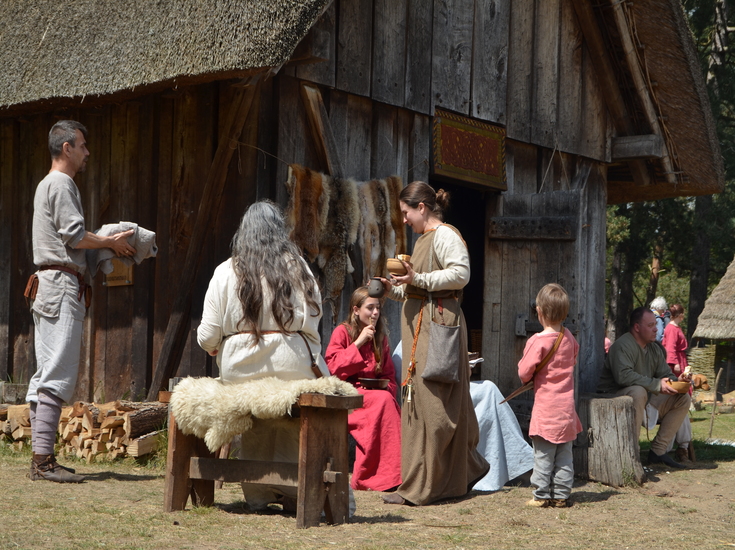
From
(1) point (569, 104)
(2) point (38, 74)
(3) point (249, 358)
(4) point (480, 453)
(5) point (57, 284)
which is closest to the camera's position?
(3) point (249, 358)

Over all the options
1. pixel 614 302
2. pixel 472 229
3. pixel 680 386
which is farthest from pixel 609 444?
pixel 614 302

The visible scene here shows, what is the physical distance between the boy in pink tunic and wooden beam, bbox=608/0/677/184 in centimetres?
351

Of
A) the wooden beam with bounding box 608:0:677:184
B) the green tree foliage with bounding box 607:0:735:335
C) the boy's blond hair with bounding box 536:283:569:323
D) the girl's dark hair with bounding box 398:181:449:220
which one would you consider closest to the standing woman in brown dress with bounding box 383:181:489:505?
the girl's dark hair with bounding box 398:181:449:220

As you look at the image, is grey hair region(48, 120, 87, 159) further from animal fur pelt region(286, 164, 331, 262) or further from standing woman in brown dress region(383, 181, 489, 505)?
standing woman in brown dress region(383, 181, 489, 505)

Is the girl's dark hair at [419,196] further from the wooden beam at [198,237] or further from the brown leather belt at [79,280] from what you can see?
the brown leather belt at [79,280]

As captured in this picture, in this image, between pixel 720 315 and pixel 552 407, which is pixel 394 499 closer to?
pixel 552 407

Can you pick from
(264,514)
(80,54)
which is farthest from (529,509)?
(80,54)

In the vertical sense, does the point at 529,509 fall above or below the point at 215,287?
below

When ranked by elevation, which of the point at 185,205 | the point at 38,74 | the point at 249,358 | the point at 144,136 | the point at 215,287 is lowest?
the point at 249,358

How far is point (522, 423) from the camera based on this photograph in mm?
6754

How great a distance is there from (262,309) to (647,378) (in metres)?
3.86

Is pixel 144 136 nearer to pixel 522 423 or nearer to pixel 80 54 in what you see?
pixel 80 54

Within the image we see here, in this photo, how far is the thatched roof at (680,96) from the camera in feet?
26.5

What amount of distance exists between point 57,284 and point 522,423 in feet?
11.4
